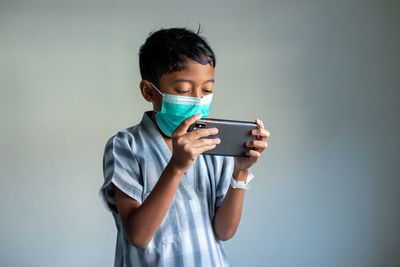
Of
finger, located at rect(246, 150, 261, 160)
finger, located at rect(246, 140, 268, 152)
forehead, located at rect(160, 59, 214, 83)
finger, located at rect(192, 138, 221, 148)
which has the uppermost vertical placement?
forehead, located at rect(160, 59, 214, 83)

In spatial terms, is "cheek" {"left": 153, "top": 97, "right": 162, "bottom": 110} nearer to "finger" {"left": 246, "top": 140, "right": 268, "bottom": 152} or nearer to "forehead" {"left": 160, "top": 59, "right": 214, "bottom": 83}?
"forehead" {"left": 160, "top": 59, "right": 214, "bottom": 83}

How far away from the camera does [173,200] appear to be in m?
0.87

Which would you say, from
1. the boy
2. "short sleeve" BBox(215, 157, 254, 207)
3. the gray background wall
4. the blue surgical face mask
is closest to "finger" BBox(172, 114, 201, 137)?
the boy

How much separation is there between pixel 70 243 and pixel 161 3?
1307 millimetres

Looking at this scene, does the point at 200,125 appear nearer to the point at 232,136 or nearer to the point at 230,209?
the point at 232,136

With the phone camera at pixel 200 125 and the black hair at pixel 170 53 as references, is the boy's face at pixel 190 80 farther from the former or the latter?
the phone camera at pixel 200 125

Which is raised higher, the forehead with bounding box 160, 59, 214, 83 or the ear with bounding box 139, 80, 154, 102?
the forehead with bounding box 160, 59, 214, 83

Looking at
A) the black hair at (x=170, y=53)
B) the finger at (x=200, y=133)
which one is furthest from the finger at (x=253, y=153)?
the black hair at (x=170, y=53)

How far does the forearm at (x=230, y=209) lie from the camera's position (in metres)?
0.90

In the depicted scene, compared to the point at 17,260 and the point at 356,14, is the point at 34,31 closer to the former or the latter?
the point at 17,260

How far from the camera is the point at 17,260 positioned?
191 centimetres

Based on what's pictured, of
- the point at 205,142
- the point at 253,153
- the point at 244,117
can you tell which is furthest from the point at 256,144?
the point at 244,117

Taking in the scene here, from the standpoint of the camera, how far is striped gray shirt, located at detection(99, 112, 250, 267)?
0.83m

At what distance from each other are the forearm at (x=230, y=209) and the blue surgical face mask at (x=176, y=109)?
0.61 ft
